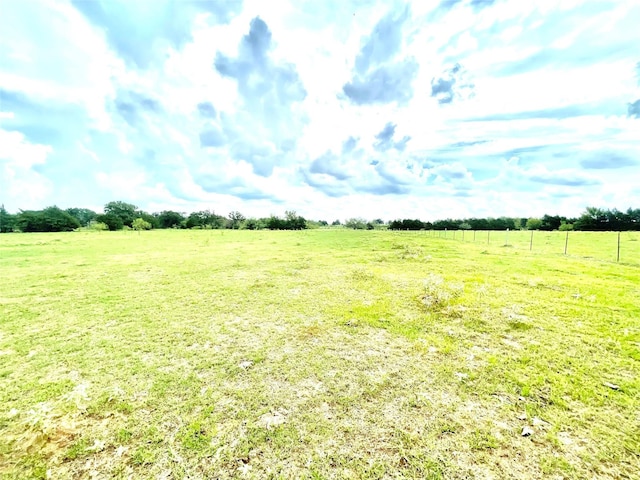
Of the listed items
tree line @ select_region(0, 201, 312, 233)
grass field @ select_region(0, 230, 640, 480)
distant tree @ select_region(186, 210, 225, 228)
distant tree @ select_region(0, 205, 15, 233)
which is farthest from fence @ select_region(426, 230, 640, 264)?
distant tree @ select_region(0, 205, 15, 233)

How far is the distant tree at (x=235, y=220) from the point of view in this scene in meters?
92.4

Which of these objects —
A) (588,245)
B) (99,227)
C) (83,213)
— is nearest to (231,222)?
(99,227)

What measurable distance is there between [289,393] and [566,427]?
4143 mm

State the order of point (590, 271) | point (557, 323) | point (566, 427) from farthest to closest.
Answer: point (590, 271) < point (557, 323) < point (566, 427)

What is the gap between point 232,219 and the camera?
323 feet

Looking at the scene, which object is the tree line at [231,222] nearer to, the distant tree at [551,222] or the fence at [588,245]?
the distant tree at [551,222]

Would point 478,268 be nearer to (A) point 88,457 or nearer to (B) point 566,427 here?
(B) point 566,427

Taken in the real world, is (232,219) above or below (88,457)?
above

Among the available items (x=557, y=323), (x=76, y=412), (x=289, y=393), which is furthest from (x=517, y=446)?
(x=76, y=412)

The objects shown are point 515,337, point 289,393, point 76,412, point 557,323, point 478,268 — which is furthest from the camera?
point 478,268

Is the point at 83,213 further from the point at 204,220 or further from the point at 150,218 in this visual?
the point at 204,220

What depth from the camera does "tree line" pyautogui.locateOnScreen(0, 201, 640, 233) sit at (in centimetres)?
6097

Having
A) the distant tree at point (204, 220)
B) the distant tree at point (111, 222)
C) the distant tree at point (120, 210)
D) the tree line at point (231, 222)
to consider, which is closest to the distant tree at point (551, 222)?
the tree line at point (231, 222)

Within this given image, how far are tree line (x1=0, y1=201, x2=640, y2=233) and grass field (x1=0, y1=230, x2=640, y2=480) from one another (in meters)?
63.4
